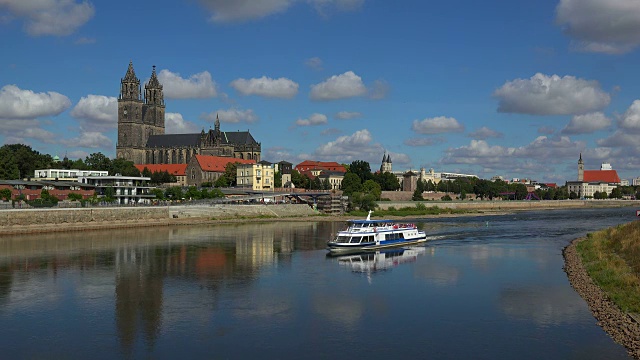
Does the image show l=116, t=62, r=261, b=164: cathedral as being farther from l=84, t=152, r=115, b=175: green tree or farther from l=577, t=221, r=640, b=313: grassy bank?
l=577, t=221, r=640, b=313: grassy bank

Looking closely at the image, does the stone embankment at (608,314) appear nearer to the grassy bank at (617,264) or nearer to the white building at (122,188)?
the grassy bank at (617,264)

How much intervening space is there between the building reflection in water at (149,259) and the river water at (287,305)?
0.50 ft

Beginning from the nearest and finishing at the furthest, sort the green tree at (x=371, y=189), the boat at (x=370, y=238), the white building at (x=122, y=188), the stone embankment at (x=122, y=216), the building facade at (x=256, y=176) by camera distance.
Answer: the boat at (x=370, y=238) < the stone embankment at (x=122, y=216) < the white building at (x=122, y=188) < the green tree at (x=371, y=189) < the building facade at (x=256, y=176)

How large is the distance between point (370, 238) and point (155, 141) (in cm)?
14897

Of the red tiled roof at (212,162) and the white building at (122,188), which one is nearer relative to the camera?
the white building at (122,188)

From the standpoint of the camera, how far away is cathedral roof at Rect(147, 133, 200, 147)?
190875 mm

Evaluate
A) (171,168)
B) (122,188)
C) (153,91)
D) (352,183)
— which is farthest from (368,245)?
(153,91)

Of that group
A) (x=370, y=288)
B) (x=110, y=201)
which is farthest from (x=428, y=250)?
(x=110, y=201)

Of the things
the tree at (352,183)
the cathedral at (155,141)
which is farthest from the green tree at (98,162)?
the tree at (352,183)

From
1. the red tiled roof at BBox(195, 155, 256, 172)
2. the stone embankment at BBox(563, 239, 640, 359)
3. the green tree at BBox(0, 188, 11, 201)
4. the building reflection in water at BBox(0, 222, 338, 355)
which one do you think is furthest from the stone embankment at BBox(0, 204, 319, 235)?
the red tiled roof at BBox(195, 155, 256, 172)

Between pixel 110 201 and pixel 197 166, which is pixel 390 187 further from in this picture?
pixel 110 201

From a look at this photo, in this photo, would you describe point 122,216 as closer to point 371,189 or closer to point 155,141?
point 371,189

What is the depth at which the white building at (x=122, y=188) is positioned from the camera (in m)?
102

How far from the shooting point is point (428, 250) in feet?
184
